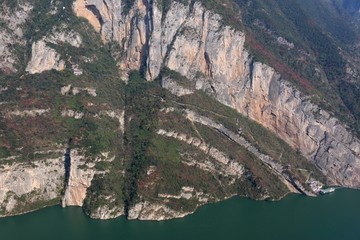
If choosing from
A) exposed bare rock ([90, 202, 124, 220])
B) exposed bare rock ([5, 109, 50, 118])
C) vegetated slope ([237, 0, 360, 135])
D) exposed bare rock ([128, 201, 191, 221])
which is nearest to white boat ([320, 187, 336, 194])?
vegetated slope ([237, 0, 360, 135])

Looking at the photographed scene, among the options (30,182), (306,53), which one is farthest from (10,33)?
(306,53)

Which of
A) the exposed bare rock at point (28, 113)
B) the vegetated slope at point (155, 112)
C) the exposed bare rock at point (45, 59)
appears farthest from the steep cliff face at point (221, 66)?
the exposed bare rock at point (28, 113)

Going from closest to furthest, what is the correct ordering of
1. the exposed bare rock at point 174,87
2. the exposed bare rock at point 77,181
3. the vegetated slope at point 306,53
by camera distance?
the exposed bare rock at point 77,181
the exposed bare rock at point 174,87
the vegetated slope at point 306,53

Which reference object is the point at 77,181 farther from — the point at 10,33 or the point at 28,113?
the point at 10,33

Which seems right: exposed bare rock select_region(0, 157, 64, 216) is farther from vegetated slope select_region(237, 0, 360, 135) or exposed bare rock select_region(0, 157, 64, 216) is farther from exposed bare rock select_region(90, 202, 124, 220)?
Result: vegetated slope select_region(237, 0, 360, 135)

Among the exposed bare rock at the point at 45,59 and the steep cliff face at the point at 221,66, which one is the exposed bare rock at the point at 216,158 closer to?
the steep cliff face at the point at 221,66
